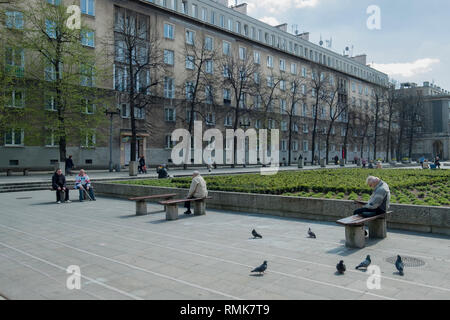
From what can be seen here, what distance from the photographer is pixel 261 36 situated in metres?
59.6

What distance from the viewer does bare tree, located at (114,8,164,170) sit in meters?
35.0

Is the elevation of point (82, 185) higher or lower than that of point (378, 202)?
lower

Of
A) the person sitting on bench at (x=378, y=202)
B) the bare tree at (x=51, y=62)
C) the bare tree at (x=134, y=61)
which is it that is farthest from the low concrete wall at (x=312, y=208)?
the bare tree at (x=134, y=61)

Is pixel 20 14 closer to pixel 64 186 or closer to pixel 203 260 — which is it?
pixel 64 186

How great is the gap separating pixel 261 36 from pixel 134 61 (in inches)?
1081

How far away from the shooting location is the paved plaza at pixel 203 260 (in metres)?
5.46

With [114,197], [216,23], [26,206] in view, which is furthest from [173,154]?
[26,206]

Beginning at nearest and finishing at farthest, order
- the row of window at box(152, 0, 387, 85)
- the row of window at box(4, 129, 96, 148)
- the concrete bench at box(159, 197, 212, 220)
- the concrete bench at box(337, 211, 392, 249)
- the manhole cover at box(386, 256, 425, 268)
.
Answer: the manhole cover at box(386, 256, 425, 268)
the concrete bench at box(337, 211, 392, 249)
the concrete bench at box(159, 197, 212, 220)
the row of window at box(4, 129, 96, 148)
the row of window at box(152, 0, 387, 85)

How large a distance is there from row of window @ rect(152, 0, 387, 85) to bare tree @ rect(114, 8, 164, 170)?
24.5ft

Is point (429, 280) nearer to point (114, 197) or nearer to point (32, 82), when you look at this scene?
point (114, 197)

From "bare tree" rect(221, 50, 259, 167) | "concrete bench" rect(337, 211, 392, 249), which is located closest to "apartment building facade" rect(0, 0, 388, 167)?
"bare tree" rect(221, 50, 259, 167)

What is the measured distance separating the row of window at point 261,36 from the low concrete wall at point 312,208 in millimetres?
36968

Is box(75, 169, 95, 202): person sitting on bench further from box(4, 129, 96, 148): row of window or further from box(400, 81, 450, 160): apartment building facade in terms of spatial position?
box(400, 81, 450, 160): apartment building facade

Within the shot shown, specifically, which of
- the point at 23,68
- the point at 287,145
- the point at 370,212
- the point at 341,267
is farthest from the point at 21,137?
the point at 287,145
